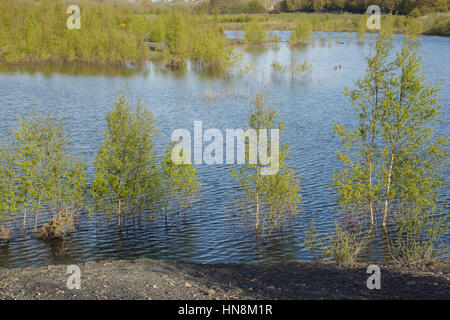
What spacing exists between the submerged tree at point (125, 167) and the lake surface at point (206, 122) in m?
1.24

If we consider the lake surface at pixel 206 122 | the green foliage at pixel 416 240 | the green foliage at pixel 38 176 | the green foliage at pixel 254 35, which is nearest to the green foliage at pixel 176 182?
the lake surface at pixel 206 122

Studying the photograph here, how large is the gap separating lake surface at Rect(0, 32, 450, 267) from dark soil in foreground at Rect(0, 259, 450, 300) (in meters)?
4.10

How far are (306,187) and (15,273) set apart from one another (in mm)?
18168

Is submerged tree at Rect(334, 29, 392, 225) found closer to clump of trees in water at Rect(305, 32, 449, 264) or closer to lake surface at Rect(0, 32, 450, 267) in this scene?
clump of trees in water at Rect(305, 32, 449, 264)

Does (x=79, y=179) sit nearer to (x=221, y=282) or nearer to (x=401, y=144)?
(x=221, y=282)

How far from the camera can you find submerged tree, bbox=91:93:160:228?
83.8 ft

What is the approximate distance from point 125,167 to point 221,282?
36.4ft

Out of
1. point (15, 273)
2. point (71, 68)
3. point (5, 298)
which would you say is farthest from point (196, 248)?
point (71, 68)

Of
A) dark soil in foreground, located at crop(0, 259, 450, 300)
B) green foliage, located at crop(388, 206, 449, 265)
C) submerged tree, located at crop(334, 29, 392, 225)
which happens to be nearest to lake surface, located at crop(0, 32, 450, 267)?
submerged tree, located at crop(334, 29, 392, 225)

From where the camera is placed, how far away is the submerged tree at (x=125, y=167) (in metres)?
25.5
